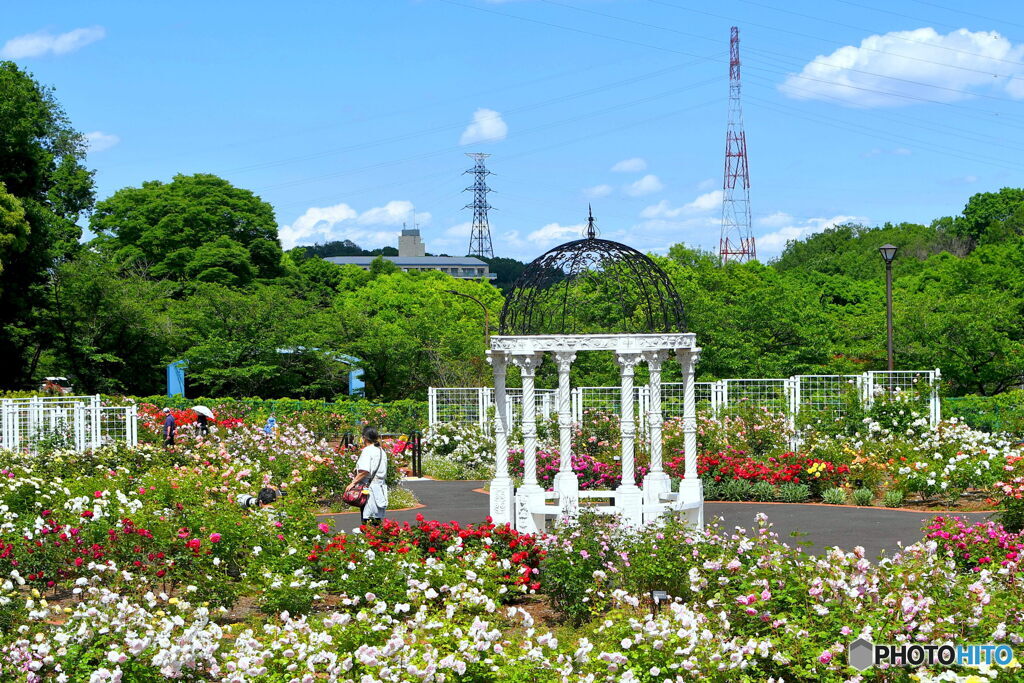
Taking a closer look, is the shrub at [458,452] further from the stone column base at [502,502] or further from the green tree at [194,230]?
the green tree at [194,230]

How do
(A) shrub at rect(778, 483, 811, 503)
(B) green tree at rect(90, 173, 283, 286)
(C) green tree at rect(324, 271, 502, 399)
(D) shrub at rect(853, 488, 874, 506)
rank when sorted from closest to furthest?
(D) shrub at rect(853, 488, 874, 506)
(A) shrub at rect(778, 483, 811, 503)
(C) green tree at rect(324, 271, 502, 399)
(B) green tree at rect(90, 173, 283, 286)

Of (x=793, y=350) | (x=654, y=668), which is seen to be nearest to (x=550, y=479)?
(x=654, y=668)

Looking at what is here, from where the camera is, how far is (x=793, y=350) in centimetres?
3141

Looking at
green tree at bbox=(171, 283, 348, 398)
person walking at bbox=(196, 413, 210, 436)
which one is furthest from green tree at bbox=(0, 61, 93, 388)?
person walking at bbox=(196, 413, 210, 436)

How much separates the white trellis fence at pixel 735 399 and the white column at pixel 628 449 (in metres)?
5.80

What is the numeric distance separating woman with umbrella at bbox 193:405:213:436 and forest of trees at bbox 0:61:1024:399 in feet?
37.4

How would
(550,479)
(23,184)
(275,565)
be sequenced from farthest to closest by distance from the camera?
1. (23,184)
2. (550,479)
3. (275,565)

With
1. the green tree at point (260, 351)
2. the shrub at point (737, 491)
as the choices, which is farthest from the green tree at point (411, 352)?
the shrub at point (737, 491)

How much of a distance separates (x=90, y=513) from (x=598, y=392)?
18.1 m

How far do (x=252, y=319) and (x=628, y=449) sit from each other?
78.4 ft

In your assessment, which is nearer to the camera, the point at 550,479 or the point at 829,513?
the point at 829,513

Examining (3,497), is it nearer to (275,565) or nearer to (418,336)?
(275,565)

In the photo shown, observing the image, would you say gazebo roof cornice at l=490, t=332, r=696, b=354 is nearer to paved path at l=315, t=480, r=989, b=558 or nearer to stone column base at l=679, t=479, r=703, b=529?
stone column base at l=679, t=479, r=703, b=529

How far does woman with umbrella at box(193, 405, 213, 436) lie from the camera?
20.4 m
